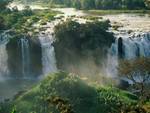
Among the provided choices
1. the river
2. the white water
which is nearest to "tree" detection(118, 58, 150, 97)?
the river

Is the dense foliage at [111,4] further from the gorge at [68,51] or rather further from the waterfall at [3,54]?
the waterfall at [3,54]

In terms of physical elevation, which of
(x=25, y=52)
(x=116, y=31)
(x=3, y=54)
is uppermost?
(x=116, y=31)

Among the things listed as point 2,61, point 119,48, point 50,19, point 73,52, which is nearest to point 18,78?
point 2,61

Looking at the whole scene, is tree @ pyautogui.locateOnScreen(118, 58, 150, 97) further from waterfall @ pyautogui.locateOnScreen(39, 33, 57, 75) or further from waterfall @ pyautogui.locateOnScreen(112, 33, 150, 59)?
waterfall @ pyautogui.locateOnScreen(39, 33, 57, 75)

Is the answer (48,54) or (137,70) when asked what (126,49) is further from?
(137,70)

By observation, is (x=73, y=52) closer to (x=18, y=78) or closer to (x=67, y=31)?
(x=67, y=31)

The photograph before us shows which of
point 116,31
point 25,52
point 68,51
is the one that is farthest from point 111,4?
point 25,52
